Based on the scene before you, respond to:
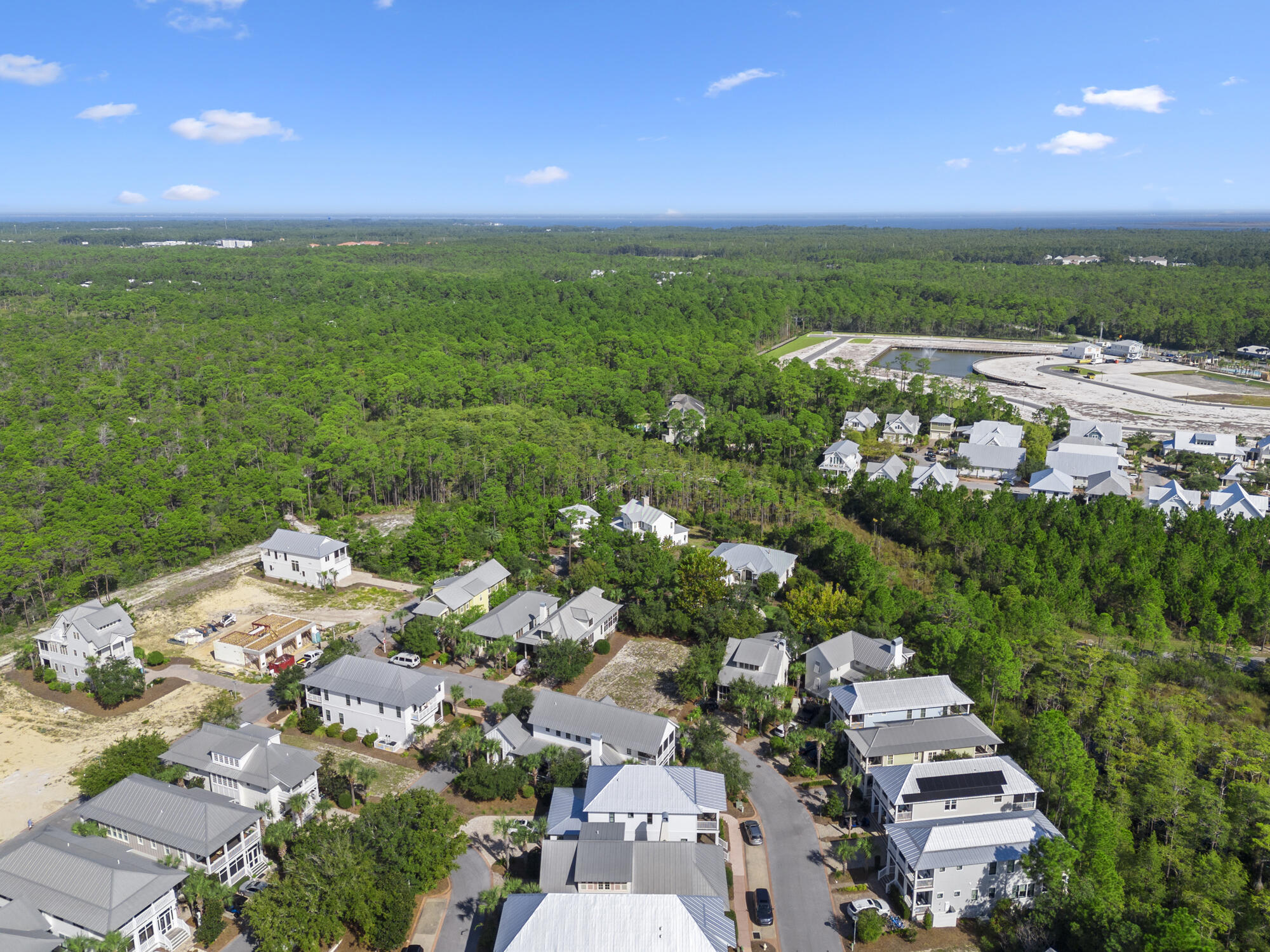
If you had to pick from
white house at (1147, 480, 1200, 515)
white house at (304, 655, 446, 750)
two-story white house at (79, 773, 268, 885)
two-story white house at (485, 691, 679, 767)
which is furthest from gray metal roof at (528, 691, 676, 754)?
white house at (1147, 480, 1200, 515)

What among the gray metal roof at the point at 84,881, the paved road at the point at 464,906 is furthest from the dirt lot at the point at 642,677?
the gray metal roof at the point at 84,881

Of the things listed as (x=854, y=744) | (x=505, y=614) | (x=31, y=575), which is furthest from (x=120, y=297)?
(x=854, y=744)

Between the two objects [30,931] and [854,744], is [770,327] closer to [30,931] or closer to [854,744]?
[854,744]

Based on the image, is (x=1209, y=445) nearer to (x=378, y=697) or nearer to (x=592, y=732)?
(x=592, y=732)

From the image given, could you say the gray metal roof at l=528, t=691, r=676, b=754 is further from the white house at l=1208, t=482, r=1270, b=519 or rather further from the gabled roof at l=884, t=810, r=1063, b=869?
the white house at l=1208, t=482, r=1270, b=519

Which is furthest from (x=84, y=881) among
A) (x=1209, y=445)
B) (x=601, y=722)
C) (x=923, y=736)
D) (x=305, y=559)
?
(x=1209, y=445)

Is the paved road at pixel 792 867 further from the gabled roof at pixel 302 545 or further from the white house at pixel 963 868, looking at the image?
the gabled roof at pixel 302 545
